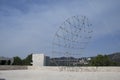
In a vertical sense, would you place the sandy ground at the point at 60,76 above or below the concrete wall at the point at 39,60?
below

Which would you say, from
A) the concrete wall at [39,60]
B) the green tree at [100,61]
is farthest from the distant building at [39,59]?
the green tree at [100,61]

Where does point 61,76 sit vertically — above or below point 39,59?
below

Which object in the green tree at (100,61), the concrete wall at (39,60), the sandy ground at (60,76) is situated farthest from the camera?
the green tree at (100,61)

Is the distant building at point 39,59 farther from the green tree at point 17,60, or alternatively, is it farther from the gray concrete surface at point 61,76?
the green tree at point 17,60

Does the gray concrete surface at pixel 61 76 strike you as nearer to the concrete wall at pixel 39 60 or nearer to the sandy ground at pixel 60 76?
the sandy ground at pixel 60 76

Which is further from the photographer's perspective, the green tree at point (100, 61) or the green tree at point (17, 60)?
the green tree at point (17, 60)

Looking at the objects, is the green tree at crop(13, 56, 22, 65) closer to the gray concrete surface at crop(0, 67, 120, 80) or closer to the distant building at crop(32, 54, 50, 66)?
the distant building at crop(32, 54, 50, 66)

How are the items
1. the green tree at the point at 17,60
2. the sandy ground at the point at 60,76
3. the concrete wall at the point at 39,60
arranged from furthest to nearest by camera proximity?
the green tree at the point at 17,60
the concrete wall at the point at 39,60
the sandy ground at the point at 60,76

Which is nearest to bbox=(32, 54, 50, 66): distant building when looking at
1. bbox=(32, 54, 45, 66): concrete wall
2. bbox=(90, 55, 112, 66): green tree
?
bbox=(32, 54, 45, 66): concrete wall

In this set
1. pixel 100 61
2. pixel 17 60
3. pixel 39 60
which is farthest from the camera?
pixel 17 60

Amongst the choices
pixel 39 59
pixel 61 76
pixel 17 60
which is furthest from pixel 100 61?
pixel 61 76

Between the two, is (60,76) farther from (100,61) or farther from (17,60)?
(17,60)

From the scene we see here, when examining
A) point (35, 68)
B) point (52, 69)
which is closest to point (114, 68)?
point (52, 69)

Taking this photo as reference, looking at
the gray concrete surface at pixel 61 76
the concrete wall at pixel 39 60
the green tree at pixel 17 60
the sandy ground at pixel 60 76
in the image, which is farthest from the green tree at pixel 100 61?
the sandy ground at pixel 60 76
